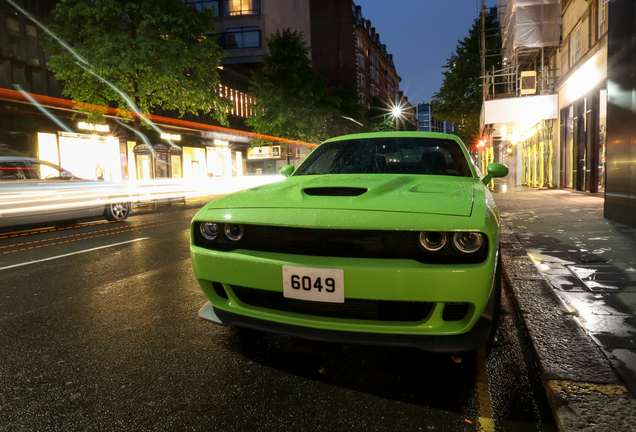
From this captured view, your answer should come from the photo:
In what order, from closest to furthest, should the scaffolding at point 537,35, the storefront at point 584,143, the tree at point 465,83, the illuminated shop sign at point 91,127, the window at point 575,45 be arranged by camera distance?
1. the storefront at point 584,143
2. the window at point 575,45
3. the scaffolding at point 537,35
4. the illuminated shop sign at point 91,127
5. the tree at point 465,83

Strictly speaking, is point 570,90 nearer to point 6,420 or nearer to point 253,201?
point 253,201

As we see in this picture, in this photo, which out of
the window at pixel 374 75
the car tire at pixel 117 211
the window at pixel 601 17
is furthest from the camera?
the window at pixel 374 75

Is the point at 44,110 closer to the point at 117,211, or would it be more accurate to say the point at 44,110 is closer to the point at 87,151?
the point at 87,151

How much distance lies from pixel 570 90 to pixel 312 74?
18.4 m

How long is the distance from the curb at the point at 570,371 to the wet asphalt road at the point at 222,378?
114 mm

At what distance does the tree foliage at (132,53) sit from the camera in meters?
15.0

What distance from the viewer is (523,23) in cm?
1886

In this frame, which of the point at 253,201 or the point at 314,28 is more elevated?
the point at 314,28

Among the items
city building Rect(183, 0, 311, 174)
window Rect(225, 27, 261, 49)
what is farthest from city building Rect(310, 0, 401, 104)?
window Rect(225, 27, 261, 49)

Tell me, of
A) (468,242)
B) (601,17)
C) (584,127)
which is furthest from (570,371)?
(584,127)

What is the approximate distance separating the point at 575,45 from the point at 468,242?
57.4 feet

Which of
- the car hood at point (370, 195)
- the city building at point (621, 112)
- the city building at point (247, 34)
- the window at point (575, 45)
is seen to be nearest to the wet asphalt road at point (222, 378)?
the car hood at point (370, 195)

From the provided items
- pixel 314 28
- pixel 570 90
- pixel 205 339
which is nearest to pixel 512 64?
pixel 570 90

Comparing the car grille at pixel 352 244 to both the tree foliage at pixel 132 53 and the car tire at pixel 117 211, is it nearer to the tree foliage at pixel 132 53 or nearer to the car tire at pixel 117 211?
the car tire at pixel 117 211
